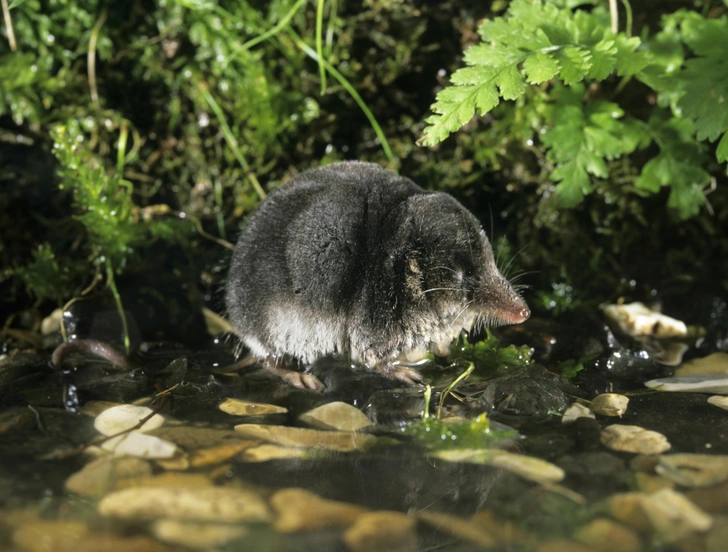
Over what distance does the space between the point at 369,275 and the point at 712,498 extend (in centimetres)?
A: 146

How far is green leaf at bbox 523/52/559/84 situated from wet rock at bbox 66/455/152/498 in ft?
6.54

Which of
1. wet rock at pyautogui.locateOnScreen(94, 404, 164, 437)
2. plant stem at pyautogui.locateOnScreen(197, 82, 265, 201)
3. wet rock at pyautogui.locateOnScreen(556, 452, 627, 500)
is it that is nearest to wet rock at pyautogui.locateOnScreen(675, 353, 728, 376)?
wet rock at pyautogui.locateOnScreen(556, 452, 627, 500)

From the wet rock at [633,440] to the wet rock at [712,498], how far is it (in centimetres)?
26

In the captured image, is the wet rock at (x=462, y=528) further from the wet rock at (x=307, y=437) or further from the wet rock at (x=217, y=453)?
the wet rock at (x=217, y=453)

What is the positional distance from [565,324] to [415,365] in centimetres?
90

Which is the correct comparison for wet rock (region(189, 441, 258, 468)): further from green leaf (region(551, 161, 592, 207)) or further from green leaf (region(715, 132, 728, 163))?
green leaf (region(715, 132, 728, 163))

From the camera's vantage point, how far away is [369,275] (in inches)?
108

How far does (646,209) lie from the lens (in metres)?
4.10

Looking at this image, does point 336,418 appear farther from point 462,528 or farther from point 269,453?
point 462,528

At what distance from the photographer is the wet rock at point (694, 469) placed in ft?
6.10

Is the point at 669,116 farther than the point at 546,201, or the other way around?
the point at 546,201

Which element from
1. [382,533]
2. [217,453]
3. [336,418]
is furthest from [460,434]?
[217,453]

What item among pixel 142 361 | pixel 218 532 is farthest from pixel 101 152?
pixel 218 532

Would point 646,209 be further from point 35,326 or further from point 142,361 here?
point 35,326
